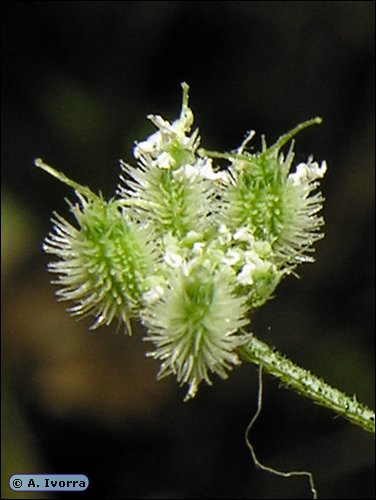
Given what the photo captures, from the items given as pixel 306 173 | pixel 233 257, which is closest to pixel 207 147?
pixel 306 173

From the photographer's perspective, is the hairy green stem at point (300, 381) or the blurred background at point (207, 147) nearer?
the hairy green stem at point (300, 381)

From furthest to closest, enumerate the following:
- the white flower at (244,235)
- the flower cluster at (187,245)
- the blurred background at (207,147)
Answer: the blurred background at (207,147), the white flower at (244,235), the flower cluster at (187,245)

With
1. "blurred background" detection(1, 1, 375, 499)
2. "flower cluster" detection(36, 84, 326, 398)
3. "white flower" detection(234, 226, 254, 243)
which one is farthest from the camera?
"blurred background" detection(1, 1, 375, 499)

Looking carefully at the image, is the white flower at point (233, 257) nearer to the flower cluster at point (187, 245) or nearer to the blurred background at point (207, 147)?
the flower cluster at point (187, 245)

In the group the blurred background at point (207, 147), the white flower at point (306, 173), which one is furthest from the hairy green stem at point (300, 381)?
the blurred background at point (207, 147)

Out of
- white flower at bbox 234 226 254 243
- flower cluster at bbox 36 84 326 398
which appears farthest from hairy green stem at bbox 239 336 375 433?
white flower at bbox 234 226 254 243

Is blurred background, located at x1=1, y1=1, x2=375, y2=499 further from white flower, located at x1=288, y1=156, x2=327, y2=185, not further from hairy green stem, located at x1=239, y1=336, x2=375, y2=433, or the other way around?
white flower, located at x1=288, y1=156, x2=327, y2=185
